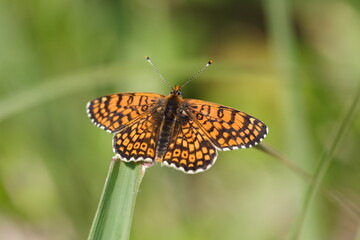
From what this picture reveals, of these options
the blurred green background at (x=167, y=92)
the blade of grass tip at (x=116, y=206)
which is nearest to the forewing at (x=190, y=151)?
the blade of grass tip at (x=116, y=206)

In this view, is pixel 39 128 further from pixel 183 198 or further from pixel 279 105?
pixel 279 105

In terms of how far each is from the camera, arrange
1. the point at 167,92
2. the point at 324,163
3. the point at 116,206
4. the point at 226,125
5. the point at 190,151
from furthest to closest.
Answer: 1. the point at 167,92
2. the point at 226,125
3. the point at 190,151
4. the point at 324,163
5. the point at 116,206

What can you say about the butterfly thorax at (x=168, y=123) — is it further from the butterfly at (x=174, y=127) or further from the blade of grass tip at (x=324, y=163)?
the blade of grass tip at (x=324, y=163)

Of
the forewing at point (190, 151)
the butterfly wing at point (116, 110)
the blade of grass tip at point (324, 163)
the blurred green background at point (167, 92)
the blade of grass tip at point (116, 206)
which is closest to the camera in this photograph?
the blade of grass tip at point (116, 206)

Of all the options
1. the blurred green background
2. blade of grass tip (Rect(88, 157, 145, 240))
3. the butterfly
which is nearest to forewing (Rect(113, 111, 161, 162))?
the butterfly

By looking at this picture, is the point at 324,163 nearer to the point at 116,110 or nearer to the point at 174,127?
the point at 174,127

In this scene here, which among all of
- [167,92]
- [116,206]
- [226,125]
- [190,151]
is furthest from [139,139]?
[167,92]
